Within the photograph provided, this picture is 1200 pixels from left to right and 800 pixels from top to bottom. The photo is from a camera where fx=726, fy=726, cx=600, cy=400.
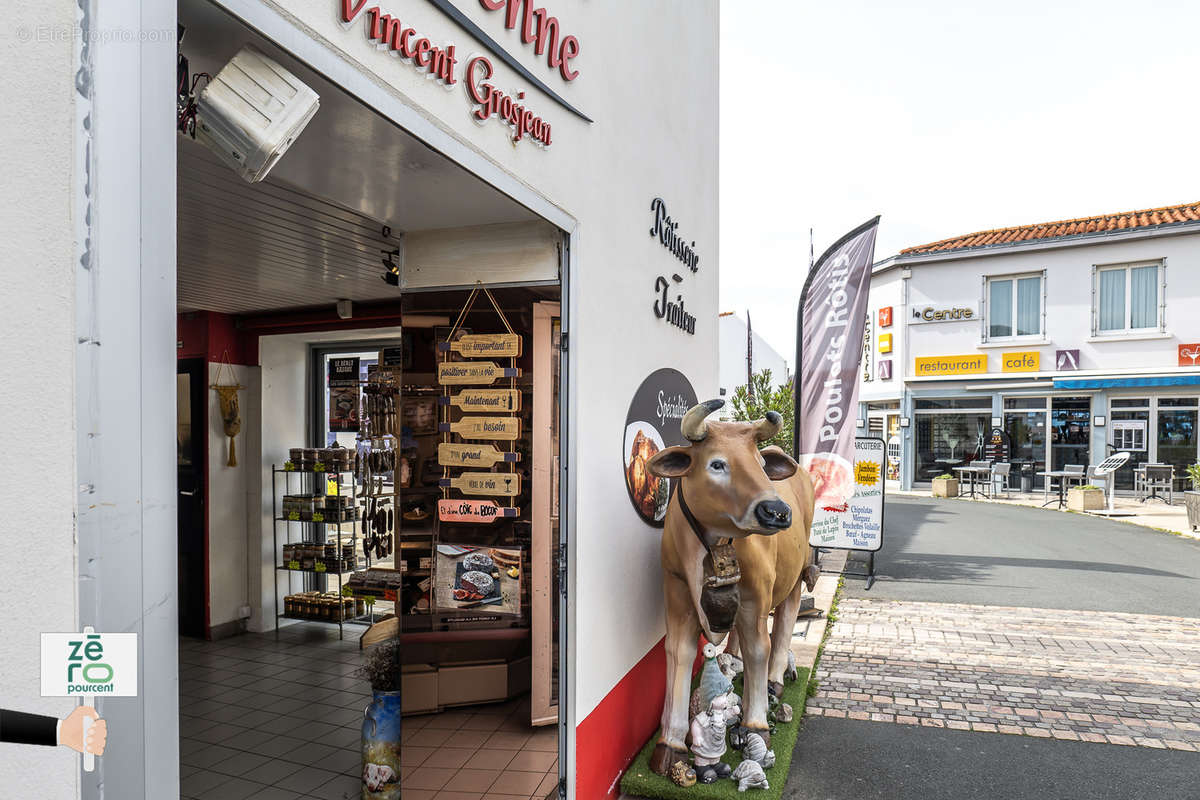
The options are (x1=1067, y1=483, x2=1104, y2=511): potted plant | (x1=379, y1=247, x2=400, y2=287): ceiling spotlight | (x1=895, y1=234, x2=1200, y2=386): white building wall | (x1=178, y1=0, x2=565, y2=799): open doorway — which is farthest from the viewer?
(x1=895, y1=234, x2=1200, y2=386): white building wall

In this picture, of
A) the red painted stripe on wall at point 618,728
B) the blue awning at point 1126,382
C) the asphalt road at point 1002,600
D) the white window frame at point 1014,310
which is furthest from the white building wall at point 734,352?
the red painted stripe on wall at point 618,728

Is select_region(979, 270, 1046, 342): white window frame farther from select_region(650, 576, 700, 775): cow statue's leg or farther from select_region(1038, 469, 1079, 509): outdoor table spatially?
select_region(650, 576, 700, 775): cow statue's leg

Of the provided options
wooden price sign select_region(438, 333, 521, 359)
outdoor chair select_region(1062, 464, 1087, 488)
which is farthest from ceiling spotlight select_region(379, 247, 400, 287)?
outdoor chair select_region(1062, 464, 1087, 488)

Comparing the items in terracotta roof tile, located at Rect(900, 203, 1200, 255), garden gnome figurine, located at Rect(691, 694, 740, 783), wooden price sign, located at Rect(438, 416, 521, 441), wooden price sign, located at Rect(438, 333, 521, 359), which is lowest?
garden gnome figurine, located at Rect(691, 694, 740, 783)

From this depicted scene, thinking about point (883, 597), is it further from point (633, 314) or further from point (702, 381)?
point (633, 314)

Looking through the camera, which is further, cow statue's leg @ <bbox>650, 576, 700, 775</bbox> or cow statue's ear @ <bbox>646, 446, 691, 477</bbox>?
cow statue's leg @ <bbox>650, 576, 700, 775</bbox>

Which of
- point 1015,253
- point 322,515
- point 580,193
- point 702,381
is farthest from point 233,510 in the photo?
point 1015,253

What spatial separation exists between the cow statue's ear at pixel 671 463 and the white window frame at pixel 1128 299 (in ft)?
64.4

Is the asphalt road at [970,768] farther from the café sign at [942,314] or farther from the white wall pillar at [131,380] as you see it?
the café sign at [942,314]

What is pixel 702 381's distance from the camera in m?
5.79

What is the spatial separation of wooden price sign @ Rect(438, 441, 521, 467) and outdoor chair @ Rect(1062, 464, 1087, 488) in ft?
57.6

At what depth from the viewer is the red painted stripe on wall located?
3240 millimetres

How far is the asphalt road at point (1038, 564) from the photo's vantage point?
8344 millimetres

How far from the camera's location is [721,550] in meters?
3.46
